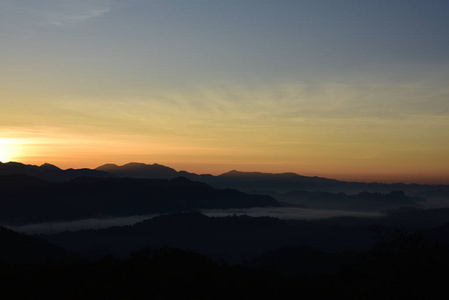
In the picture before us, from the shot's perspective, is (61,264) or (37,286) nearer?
(37,286)

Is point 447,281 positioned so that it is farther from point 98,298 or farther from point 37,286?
point 37,286

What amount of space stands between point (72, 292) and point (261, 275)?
6392cm

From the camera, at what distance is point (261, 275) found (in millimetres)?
135000

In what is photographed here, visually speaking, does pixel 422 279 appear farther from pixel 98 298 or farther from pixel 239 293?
pixel 98 298

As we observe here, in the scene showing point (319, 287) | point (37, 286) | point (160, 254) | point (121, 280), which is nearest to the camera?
point (37, 286)

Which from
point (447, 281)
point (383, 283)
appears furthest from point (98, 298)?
point (447, 281)

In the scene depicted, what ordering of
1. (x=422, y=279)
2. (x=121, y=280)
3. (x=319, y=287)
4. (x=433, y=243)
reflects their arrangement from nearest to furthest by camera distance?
(x=422, y=279)
(x=433, y=243)
(x=121, y=280)
(x=319, y=287)

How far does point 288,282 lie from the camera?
133375mm

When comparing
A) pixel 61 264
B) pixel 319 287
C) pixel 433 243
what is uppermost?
pixel 433 243

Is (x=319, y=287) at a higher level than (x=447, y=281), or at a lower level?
lower

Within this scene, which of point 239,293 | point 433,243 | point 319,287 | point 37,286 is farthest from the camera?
point 319,287

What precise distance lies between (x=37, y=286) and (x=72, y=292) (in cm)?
793

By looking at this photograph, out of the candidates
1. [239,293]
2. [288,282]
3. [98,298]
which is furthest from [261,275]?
[98,298]

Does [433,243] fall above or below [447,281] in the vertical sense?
above
